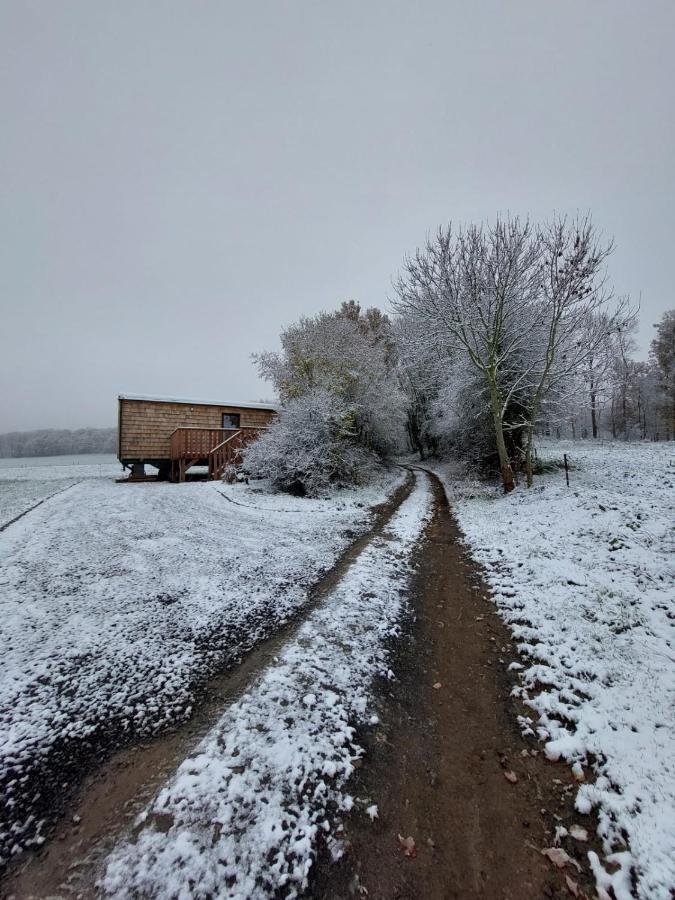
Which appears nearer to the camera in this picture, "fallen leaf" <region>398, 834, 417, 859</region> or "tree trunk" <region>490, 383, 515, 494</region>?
"fallen leaf" <region>398, 834, 417, 859</region>

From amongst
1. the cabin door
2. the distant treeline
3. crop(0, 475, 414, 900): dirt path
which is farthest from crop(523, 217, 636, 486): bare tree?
the distant treeline

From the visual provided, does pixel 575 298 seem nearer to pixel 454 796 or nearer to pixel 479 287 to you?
pixel 479 287

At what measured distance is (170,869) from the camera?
1.68 m

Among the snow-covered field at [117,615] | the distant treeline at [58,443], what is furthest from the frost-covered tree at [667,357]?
the distant treeline at [58,443]

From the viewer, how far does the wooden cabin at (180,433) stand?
1475 cm

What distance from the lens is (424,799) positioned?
220 centimetres

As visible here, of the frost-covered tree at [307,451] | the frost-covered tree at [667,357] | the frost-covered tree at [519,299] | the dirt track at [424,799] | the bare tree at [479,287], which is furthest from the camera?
the frost-covered tree at [667,357]

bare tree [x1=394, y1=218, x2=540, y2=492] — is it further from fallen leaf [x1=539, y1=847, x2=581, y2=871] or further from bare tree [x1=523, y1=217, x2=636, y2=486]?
fallen leaf [x1=539, y1=847, x2=581, y2=871]

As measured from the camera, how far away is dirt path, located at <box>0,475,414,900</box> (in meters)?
1.63

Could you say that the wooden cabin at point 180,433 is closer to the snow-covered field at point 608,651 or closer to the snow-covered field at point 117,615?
the snow-covered field at point 117,615

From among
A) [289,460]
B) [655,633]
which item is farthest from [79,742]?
[289,460]

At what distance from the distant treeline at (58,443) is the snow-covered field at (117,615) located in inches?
2713

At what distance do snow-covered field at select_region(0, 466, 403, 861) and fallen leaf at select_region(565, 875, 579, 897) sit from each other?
104 inches

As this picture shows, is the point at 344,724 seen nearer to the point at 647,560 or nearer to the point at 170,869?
the point at 170,869
